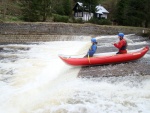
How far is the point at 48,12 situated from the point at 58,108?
765 inches

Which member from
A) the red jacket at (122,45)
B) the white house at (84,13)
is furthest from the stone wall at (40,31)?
the red jacket at (122,45)

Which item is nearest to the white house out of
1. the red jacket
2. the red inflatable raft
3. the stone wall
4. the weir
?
the stone wall

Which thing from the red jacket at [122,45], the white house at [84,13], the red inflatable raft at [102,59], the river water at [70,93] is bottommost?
the river water at [70,93]

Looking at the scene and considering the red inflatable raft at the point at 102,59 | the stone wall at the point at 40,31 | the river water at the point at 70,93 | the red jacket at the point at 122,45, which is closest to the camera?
the river water at the point at 70,93

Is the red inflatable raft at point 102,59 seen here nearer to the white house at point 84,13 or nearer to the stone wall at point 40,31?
the stone wall at point 40,31

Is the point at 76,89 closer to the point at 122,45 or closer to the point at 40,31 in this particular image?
the point at 122,45

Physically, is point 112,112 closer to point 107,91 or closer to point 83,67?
point 107,91

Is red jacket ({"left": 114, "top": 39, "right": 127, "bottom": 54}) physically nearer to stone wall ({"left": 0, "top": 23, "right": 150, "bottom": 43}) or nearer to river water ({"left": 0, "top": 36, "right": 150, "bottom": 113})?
river water ({"left": 0, "top": 36, "right": 150, "bottom": 113})

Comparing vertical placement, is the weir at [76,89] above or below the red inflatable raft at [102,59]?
below

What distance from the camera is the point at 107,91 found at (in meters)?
6.77

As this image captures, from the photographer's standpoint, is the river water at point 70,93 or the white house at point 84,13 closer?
the river water at point 70,93

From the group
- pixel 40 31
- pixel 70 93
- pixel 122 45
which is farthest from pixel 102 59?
pixel 40 31

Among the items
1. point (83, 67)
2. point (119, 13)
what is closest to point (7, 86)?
point (83, 67)

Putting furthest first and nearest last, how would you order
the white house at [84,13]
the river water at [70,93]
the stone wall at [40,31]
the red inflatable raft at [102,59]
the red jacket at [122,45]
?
1. the white house at [84,13]
2. the stone wall at [40,31]
3. the red jacket at [122,45]
4. the red inflatable raft at [102,59]
5. the river water at [70,93]
